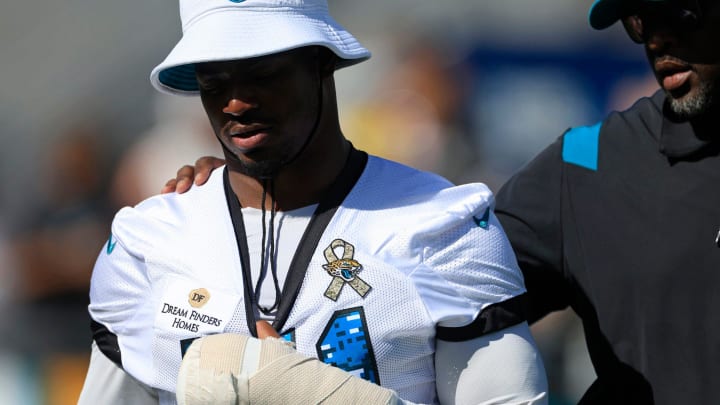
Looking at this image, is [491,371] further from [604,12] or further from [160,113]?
[160,113]

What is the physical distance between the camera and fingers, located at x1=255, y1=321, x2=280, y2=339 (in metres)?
2.41

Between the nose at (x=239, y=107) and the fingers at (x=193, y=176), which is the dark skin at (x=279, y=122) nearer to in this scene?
the nose at (x=239, y=107)

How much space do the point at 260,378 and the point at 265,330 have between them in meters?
0.19

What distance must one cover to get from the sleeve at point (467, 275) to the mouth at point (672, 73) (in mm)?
609

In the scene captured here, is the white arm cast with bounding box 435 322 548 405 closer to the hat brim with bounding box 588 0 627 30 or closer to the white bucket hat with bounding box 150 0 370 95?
the white bucket hat with bounding box 150 0 370 95

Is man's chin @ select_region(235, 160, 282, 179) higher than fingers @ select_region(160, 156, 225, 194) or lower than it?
higher

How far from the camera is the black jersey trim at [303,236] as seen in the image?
97.7 inches

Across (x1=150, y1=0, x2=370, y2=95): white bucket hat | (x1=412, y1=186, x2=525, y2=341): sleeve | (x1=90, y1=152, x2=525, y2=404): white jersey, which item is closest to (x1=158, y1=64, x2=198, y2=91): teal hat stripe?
(x1=150, y1=0, x2=370, y2=95): white bucket hat

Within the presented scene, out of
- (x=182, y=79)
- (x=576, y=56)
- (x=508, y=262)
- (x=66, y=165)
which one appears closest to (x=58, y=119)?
(x=66, y=165)

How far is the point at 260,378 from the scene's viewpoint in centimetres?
224

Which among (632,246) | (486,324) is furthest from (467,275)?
(632,246)

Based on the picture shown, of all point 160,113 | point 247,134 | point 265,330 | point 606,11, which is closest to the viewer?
point 265,330

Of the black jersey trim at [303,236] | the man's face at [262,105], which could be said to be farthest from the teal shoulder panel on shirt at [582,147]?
the man's face at [262,105]

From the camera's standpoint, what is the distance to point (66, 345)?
583 centimetres
